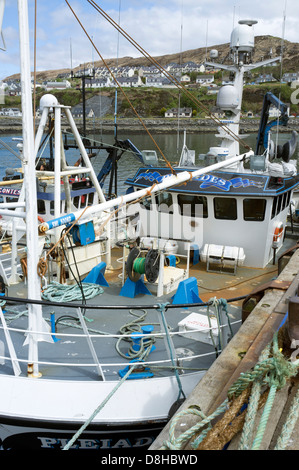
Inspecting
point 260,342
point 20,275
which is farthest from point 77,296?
point 260,342

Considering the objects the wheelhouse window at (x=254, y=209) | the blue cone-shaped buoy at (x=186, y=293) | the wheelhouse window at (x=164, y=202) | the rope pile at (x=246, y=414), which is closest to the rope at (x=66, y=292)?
the blue cone-shaped buoy at (x=186, y=293)

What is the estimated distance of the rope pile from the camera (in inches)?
105

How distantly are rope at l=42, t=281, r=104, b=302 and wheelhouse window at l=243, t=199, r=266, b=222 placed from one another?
3870 mm

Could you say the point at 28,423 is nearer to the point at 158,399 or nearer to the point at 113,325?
the point at 158,399

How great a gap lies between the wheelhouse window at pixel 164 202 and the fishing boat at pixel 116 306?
34 mm

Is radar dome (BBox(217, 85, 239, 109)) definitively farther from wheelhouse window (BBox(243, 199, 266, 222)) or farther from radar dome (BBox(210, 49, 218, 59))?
wheelhouse window (BBox(243, 199, 266, 222))

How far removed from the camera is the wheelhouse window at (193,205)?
9.77 m

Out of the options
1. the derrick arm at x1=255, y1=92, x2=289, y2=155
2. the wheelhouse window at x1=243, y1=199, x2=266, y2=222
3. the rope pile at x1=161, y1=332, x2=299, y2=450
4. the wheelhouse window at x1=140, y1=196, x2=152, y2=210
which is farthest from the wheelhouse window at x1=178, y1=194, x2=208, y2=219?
the rope pile at x1=161, y1=332, x2=299, y2=450

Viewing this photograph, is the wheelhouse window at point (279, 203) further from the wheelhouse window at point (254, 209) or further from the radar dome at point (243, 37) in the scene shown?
the radar dome at point (243, 37)

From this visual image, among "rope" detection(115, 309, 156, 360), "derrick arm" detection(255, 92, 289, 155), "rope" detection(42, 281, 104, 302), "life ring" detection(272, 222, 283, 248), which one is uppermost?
"derrick arm" detection(255, 92, 289, 155)

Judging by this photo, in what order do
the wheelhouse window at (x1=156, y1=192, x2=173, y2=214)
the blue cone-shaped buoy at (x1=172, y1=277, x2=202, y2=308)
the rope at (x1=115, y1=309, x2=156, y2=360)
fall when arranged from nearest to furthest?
the rope at (x1=115, y1=309, x2=156, y2=360) < the blue cone-shaped buoy at (x1=172, y1=277, x2=202, y2=308) < the wheelhouse window at (x1=156, y1=192, x2=173, y2=214)

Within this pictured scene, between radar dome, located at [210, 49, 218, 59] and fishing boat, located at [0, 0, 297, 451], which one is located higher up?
radar dome, located at [210, 49, 218, 59]

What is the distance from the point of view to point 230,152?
1207 centimetres

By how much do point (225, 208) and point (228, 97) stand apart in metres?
3.56
